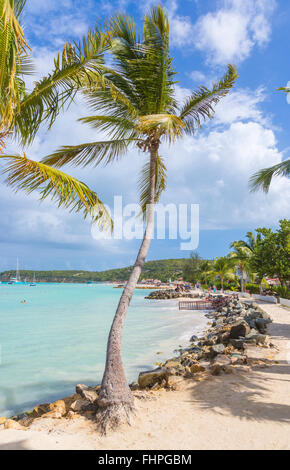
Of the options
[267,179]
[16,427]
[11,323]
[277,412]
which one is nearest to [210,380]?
[277,412]

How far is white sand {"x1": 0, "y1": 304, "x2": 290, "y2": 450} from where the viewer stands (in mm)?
3699

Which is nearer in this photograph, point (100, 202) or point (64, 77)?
point (64, 77)

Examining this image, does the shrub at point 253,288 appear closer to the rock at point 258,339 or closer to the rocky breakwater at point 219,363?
the rocky breakwater at point 219,363

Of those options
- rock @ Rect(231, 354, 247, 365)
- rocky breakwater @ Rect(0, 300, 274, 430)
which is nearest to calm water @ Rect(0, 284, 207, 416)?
rocky breakwater @ Rect(0, 300, 274, 430)

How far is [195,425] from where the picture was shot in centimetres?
414

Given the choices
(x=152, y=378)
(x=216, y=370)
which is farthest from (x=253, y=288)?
(x=152, y=378)

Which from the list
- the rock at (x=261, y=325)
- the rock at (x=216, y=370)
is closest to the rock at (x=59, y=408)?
the rock at (x=216, y=370)

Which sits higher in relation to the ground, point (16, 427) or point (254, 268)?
point (254, 268)

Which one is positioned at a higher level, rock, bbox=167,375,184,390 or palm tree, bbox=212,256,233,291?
palm tree, bbox=212,256,233,291

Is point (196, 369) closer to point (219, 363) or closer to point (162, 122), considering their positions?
point (219, 363)

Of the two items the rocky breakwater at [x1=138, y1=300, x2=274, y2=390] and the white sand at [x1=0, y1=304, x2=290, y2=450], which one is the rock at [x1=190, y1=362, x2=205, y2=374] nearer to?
the rocky breakwater at [x1=138, y1=300, x2=274, y2=390]
